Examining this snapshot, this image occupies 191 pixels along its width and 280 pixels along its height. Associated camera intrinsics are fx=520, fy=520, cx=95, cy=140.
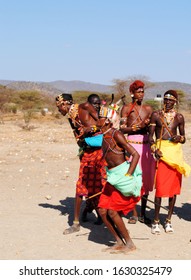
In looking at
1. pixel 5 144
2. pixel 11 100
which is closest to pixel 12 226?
pixel 5 144

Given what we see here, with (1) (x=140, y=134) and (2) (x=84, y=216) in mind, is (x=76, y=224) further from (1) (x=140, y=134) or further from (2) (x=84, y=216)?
(1) (x=140, y=134)

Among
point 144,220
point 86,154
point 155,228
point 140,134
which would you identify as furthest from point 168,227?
point 86,154

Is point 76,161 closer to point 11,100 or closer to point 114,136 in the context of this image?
point 114,136

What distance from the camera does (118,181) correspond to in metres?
5.38

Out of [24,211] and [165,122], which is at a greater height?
[165,122]

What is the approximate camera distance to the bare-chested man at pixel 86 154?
6184mm

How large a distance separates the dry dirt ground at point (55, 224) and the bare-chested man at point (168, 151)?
1.72 feet

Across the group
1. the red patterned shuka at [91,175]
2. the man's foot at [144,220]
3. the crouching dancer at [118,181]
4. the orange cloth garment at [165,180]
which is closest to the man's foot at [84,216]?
the red patterned shuka at [91,175]

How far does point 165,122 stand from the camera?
252 inches

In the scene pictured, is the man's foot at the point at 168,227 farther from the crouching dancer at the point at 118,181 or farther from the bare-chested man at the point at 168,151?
the crouching dancer at the point at 118,181

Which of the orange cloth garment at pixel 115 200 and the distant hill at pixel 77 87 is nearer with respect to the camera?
the orange cloth garment at pixel 115 200

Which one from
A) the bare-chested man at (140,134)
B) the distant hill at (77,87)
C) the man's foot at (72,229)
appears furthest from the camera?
the distant hill at (77,87)

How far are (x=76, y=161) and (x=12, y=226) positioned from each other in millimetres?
5723
